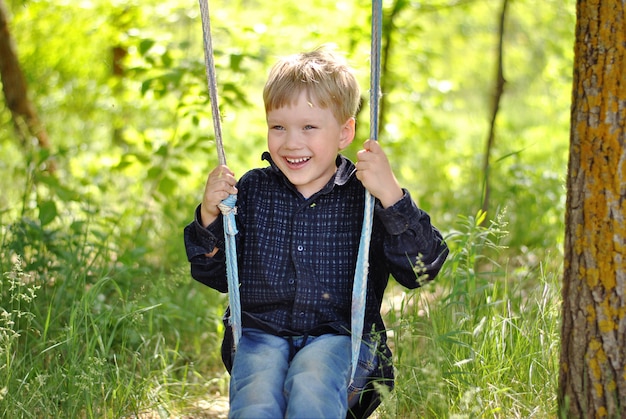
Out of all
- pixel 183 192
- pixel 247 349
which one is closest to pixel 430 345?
pixel 247 349

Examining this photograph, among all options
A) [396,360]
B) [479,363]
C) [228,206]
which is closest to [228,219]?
[228,206]

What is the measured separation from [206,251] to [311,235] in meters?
0.33

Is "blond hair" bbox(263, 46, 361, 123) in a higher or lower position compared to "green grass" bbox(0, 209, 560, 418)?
higher

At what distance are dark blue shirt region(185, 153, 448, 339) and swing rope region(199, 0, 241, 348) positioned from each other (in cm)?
11

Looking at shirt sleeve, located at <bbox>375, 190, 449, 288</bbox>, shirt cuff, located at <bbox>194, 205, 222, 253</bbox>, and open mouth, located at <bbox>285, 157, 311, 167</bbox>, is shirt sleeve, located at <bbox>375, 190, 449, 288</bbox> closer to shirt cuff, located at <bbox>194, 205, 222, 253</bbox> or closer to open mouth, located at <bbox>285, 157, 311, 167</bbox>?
open mouth, located at <bbox>285, 157, 311, 167</bbox>

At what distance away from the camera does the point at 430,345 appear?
2363mm

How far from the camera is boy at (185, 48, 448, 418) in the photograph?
6.83 feet

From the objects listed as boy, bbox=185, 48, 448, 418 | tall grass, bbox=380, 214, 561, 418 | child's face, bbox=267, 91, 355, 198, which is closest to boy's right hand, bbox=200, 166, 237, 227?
boy, bbox=185, 48, 448, 418

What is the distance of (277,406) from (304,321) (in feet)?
1.08

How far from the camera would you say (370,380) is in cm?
220

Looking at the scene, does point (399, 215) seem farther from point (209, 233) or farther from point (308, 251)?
point (209, 233)

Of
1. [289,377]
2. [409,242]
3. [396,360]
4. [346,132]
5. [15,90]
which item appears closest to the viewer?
[289,377]

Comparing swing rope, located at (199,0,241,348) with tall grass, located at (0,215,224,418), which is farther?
tall grass, located at (0,215,224,418)

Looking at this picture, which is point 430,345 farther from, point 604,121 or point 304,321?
point 604,121
